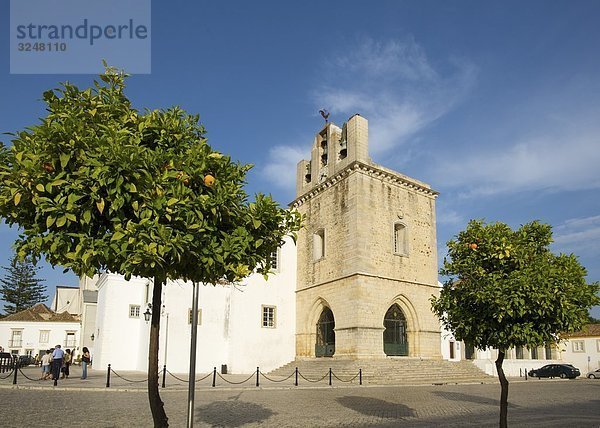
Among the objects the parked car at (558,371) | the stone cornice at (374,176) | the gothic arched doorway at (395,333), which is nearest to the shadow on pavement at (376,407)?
the gothic arched doorway at (395,333)

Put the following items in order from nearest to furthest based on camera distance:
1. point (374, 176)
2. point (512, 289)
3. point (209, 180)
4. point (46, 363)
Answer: point (209, 180) → point (512, 289) → point (46, 363) → point (374, 176)

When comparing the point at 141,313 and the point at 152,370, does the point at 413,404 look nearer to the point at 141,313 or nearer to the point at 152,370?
the point at 152,370

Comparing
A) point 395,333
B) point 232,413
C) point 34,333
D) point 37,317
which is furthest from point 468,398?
point 37,317

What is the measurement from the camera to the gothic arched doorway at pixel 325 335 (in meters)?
26.9

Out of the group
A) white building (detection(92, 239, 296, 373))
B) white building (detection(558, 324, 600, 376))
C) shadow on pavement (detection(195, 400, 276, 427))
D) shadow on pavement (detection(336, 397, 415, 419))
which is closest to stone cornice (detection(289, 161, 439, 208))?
white building (detection(92, 239, 296, 373))

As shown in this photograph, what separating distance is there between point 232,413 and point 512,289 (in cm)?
681

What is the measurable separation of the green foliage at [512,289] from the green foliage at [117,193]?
5012mm

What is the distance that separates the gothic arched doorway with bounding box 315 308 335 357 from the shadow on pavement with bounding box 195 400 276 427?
542 inches

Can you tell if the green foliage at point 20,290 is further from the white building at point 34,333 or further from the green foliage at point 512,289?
the green foliage at point 512,289

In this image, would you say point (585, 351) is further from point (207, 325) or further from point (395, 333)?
point (207, 325)

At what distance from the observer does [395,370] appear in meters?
23.3

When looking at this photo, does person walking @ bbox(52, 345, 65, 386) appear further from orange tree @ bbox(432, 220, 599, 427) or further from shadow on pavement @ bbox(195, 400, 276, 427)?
orange tree @ bbox(432, 220, 599, 427)

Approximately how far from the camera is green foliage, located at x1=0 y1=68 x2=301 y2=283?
480 centimetres

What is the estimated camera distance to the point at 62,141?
490 centimetres
